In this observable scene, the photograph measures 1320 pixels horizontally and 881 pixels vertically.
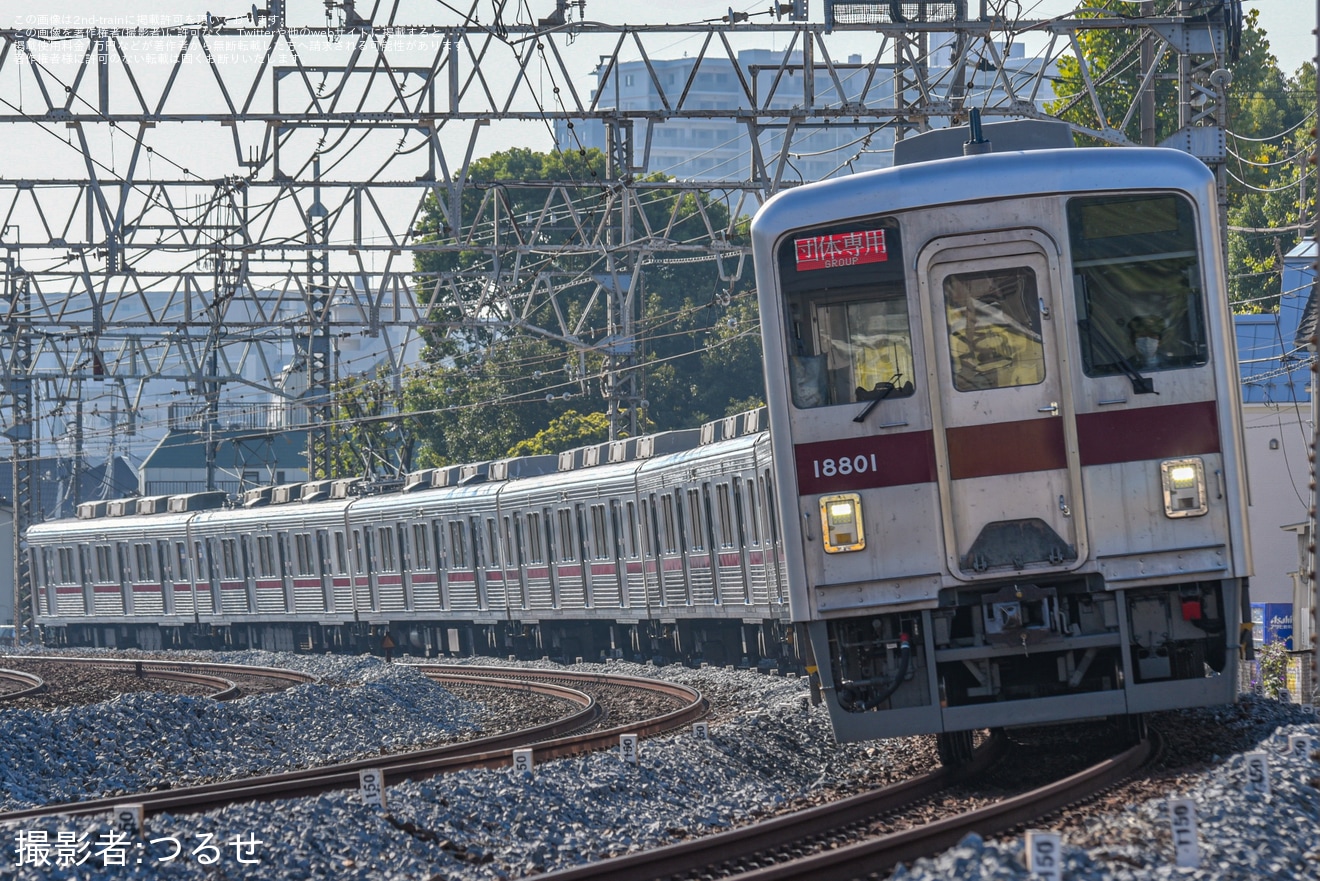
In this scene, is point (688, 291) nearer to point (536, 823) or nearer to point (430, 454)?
point (430, 454)

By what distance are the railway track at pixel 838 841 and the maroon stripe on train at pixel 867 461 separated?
148 centimetres

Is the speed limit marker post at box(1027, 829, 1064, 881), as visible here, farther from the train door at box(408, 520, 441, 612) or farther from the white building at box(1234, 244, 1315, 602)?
the train door at box(408, 520, 441, 612)

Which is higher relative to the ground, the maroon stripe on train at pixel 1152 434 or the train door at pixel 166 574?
the maroon stripe on train at pixel 1152 434

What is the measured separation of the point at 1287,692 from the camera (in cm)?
1652

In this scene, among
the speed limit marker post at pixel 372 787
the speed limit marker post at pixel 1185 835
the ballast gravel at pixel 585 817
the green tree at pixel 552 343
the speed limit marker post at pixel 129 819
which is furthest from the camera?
the green tree at pixel 552 343

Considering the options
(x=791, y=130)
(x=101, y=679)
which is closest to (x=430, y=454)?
(x=101, y=679)

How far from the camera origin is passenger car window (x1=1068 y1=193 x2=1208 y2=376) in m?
8.94

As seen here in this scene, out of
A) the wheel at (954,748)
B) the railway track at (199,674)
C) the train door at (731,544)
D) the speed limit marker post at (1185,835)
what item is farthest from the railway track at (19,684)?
the speed limit marker post at (1185,835)

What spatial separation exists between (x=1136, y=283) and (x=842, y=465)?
1.65 m

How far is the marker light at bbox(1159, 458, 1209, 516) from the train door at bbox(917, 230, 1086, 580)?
1.35 feet

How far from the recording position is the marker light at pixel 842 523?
903 cm

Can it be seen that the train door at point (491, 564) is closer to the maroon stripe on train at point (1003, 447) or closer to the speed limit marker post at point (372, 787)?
the speed limit marker post at point (372, 787)

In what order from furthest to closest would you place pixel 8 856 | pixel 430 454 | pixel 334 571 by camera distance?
pixel 430 454
pixel 334 571
pixel 8 856

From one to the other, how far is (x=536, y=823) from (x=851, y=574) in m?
1.97
